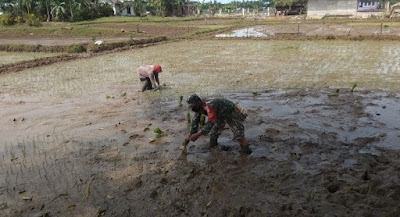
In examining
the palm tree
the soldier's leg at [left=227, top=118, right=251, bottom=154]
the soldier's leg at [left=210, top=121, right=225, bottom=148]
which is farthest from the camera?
the palm tree

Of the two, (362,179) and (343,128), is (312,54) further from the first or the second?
(362,179)

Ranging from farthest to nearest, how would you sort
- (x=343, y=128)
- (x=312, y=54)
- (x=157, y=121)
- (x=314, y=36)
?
1. (x=314, y=36)
2. (x=312, y=54)
3. (x=157, y=121)
4. (x=343, y=128)

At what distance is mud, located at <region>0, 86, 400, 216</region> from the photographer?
3926mm

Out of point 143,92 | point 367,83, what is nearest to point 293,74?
point 367,83

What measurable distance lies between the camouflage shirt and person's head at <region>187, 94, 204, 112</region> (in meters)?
0.09

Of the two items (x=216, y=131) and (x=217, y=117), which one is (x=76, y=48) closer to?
(x=216, y=131)

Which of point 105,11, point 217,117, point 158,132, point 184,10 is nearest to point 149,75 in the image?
point 158,132

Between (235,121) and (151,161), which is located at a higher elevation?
(235,121)

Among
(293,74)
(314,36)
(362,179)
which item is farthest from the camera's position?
(314,36)

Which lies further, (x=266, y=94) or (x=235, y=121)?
(x=266, y=94)

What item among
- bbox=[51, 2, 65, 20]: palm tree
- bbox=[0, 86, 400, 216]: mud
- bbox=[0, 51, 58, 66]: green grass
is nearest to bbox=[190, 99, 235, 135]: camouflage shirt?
bbox=[0, 86, 400, 216]: mud

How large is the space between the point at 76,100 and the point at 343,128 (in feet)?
21.1

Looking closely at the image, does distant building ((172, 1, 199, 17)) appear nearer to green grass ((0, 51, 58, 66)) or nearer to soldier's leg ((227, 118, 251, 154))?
green grass ((0, 51, 58, 66))

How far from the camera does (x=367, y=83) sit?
935cm
